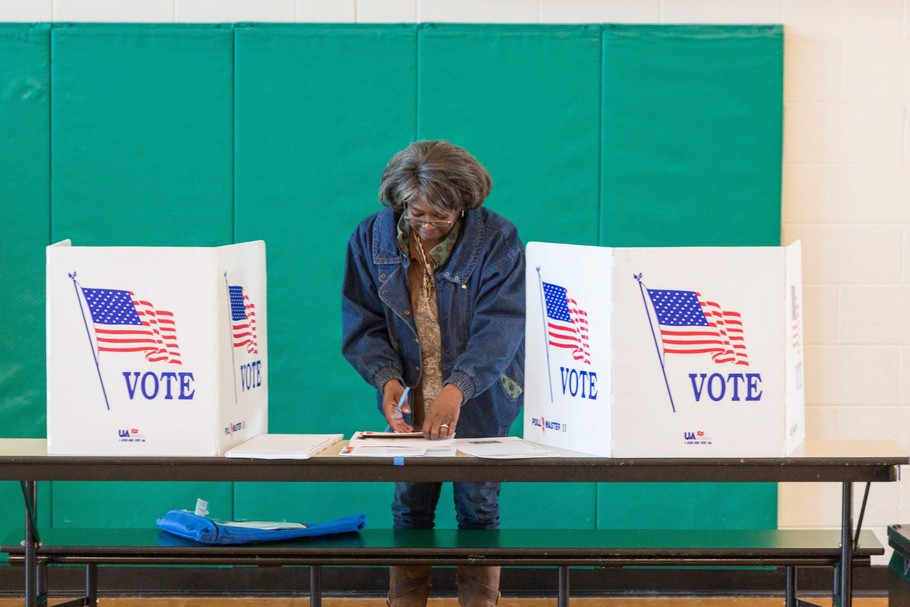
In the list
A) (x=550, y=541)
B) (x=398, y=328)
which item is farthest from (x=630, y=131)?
(x=550, y=541)

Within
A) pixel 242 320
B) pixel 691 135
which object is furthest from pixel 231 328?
pixel 691 135

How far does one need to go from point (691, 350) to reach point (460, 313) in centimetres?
63

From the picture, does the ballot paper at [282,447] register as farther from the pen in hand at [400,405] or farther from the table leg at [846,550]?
the table leg at [846,550]

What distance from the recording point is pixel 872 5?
3.49 meters

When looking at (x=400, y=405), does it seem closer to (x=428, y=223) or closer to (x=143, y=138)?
(x=428, y=223)

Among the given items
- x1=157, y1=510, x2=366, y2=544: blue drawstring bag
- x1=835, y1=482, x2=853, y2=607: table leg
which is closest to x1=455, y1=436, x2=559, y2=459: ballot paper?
x1=157, y1=510, x2=366, y2=544: blue drawstring bag

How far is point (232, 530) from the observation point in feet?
7.71

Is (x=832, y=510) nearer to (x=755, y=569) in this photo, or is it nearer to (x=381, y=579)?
(x=755, y=569)

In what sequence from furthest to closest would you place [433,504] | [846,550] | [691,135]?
[691,135]
[433,504]
[846,550]

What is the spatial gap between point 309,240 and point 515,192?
2.34 feet

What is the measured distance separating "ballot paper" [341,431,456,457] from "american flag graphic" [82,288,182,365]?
1.35 ft

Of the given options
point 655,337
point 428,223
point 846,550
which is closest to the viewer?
point 655,337

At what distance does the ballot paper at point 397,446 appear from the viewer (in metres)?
2.09

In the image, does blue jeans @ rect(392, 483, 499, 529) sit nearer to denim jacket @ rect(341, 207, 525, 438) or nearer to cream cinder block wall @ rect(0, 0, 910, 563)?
denim jacket @ rect(341, 207, 525, 438)
